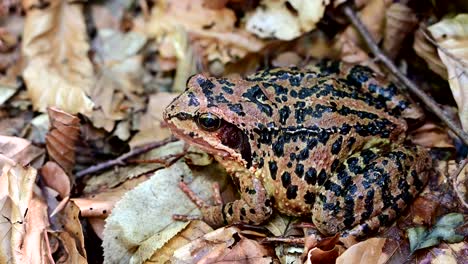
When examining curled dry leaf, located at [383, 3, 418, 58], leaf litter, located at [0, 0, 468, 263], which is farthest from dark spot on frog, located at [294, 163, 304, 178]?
curled dry leaf, located at [383, 3, 418, 58]

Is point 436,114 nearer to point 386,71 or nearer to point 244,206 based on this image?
point 386,71

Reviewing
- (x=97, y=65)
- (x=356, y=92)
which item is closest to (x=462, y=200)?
(x=356, y=92)

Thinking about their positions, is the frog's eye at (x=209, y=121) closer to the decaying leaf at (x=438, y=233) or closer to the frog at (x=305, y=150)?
the frog at (x=305, y=150)

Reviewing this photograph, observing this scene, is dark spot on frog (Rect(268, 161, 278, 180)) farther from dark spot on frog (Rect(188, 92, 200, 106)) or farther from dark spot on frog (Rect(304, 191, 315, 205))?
dark spot on frog (Rect(188, 92, 200, 106))

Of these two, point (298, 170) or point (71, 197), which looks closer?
point (298, 170)

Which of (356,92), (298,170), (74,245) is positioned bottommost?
(74,245)
